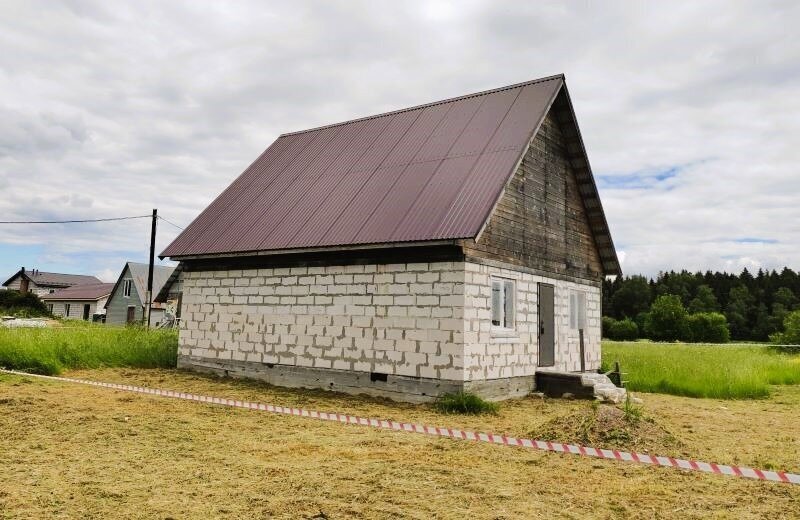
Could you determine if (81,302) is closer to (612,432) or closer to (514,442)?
(514,442)

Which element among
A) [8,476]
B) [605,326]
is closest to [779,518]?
[8,476]

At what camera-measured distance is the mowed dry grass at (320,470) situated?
17.7ft

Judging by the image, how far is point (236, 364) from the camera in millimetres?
14898

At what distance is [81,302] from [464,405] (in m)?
62.3

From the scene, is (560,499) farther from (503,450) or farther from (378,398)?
(378,398)

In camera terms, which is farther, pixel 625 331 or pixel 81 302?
pixel 625 331

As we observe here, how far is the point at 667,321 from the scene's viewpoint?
68438 mm

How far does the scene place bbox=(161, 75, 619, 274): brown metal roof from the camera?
40.7 ft

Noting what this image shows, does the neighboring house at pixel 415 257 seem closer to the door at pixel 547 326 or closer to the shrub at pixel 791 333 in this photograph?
the door at pixel 547 326

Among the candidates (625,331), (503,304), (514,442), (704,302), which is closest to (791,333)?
(503,304)

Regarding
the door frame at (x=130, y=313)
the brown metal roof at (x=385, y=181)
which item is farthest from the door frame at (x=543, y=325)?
the door frame at (x=130, y=313)

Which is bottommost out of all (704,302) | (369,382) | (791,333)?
(369,382)

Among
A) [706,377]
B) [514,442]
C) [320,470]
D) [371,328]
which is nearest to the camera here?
[320,470]

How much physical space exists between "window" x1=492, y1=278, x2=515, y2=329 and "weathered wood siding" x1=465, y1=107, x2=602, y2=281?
53 centimetres
